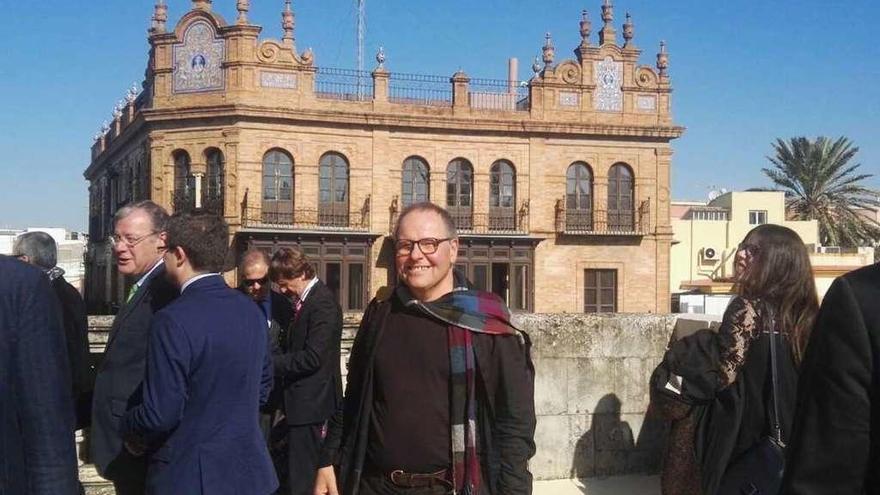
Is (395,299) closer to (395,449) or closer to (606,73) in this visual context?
(395,449)

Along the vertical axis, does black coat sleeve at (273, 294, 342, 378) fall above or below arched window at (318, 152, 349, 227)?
below

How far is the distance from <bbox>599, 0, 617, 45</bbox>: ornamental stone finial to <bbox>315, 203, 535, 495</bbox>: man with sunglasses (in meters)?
32.5

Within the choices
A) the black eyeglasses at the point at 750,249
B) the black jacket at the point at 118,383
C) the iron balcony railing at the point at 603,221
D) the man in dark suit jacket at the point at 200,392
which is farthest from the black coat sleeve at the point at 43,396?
the iron balcony railing at the point at 603,221

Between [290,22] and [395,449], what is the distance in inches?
1161

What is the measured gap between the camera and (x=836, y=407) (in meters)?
1.64

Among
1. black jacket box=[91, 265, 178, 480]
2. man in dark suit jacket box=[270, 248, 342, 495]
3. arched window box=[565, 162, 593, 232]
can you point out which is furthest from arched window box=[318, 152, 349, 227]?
black jacket box=[91, 265, 178, 480]

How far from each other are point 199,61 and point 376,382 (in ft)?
95.8

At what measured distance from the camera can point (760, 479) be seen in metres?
3.28

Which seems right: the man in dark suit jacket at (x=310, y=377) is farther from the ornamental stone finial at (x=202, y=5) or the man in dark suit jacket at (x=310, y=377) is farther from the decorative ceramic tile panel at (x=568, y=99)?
the decorative ceramic tile panel at (x=568, y=99)

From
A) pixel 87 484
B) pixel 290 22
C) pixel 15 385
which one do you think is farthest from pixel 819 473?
pixel 290 22

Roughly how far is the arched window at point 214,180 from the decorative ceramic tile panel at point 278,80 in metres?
2.93

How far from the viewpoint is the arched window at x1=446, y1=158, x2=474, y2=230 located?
31812mm

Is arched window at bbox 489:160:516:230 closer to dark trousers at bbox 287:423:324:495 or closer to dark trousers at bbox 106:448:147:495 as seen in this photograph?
dark trousers at bbox 287:423:324:495

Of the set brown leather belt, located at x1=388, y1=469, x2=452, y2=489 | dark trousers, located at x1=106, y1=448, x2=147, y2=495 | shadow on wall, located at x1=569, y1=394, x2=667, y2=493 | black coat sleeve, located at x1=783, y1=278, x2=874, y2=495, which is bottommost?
shadow on wall, located at x1=569, y1=394, x2=667, y2=493
